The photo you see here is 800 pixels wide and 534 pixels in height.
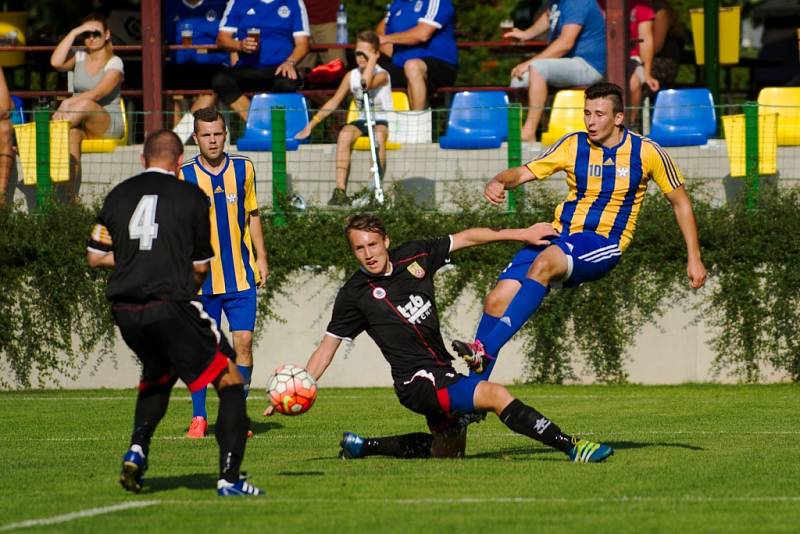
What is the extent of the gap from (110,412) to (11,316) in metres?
3.12

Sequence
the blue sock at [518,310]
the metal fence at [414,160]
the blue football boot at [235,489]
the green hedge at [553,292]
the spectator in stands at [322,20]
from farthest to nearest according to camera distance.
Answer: the spectator in stands at [322,20] < the metal fence at [414,160] < the green hedge at [553,292] < the blue sock at [518,310] < the blue football boot at [235,489]

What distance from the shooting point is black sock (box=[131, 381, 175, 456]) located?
7.74 m

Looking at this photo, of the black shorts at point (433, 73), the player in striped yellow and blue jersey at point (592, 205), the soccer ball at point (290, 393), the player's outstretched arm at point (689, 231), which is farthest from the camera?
the black shorts at point (433, 73)

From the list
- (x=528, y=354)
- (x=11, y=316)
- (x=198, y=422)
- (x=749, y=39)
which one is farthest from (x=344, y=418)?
(x=749, y=39)

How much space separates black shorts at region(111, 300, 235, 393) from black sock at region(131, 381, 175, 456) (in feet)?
1.00

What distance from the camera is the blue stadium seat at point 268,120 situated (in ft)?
54.6

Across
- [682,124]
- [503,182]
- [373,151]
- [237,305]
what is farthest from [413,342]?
[682,124]

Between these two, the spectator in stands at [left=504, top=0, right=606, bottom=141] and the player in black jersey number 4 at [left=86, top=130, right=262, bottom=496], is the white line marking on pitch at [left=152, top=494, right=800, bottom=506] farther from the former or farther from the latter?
the spectator in stands at [left=504, top=0, right=606, bottom=141]

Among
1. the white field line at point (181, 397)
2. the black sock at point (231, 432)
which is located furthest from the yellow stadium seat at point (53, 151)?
the black sock at point (231, 432)

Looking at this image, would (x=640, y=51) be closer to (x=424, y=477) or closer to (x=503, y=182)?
(x=503, y=182)

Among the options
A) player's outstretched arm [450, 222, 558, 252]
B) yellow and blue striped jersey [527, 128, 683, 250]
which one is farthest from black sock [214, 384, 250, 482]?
yellow and blue striped jersey [527, 128, 683, 250]

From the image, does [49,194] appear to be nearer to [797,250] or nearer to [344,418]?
[344,418]

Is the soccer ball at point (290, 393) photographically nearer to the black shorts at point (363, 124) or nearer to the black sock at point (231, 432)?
the black sock at point (231, 432)

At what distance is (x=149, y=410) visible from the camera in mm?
7828
